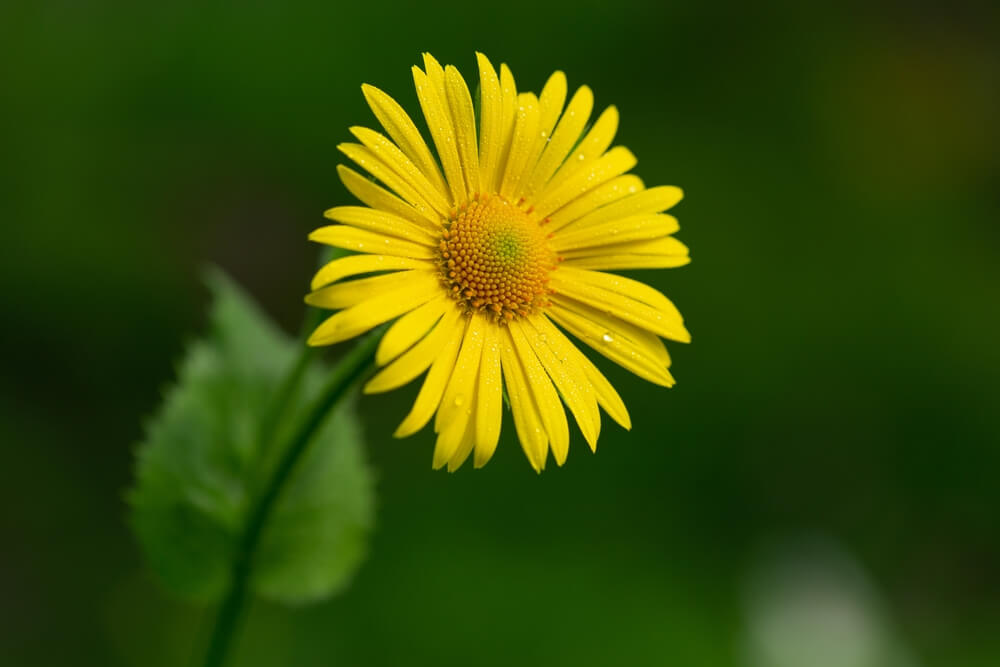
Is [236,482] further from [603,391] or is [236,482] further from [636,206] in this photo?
[636,206]

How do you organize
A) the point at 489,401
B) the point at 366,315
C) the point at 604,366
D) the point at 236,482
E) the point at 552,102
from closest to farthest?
the point at 366,315 → the point at 489,401 → the point at 552,102 → the point at 236,482 → the point at 604,366

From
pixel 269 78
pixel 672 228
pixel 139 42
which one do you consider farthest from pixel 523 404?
pixel 139 42

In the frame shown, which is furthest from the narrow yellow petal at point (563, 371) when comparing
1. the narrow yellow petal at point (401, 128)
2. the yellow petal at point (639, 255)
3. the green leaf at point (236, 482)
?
the green leaf at point (236, 482)

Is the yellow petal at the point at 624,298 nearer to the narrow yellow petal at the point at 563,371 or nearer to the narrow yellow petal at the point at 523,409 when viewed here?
the narrow yellow petal at the point at 563,371

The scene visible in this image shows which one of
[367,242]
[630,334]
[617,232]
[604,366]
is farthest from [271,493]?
[604,366]

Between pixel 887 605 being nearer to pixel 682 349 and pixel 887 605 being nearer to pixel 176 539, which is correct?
pixel 682 349

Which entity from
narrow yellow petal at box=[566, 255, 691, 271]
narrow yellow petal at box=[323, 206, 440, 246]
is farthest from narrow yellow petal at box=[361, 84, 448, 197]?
narrow yellow petal at box=[566, 255, 691, 271]
